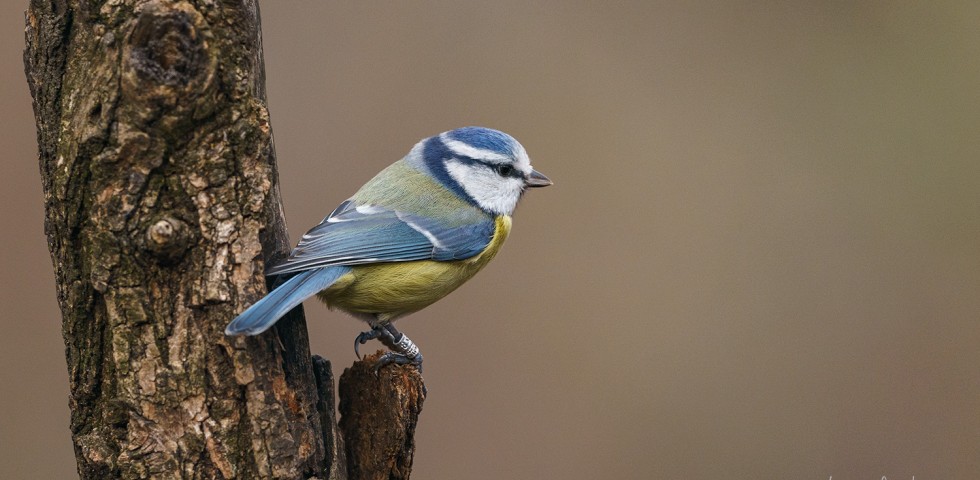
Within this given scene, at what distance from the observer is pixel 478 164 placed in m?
3.23

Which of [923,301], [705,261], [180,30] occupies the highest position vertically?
[180,30]

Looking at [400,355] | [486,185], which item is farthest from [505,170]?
[400,355]

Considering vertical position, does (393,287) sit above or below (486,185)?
below

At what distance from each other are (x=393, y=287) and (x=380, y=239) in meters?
0.16

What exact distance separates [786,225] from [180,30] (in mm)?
4133

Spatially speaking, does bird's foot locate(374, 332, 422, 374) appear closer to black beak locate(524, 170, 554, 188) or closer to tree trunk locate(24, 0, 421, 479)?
tree trunk locate(24, 0, 421, 479)

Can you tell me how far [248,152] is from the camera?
209cm

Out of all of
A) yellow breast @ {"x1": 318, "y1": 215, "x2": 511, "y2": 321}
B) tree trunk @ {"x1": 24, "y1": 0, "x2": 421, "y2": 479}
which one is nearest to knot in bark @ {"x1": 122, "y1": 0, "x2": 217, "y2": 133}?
tree trunk @ {"x1": 24, "y1": 0, "x2": 421, "y2": 479}

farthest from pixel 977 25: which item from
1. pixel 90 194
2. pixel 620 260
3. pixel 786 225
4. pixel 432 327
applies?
pixel 90 194

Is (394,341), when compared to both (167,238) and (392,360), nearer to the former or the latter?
(392,360)

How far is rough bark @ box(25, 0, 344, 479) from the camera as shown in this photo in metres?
1.99

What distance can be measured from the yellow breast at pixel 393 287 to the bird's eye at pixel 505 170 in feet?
1.48

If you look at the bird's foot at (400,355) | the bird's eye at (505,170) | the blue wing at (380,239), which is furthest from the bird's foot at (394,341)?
the bird's eye at (505,170)

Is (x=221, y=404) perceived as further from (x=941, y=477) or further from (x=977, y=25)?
(x=977, y=25)
